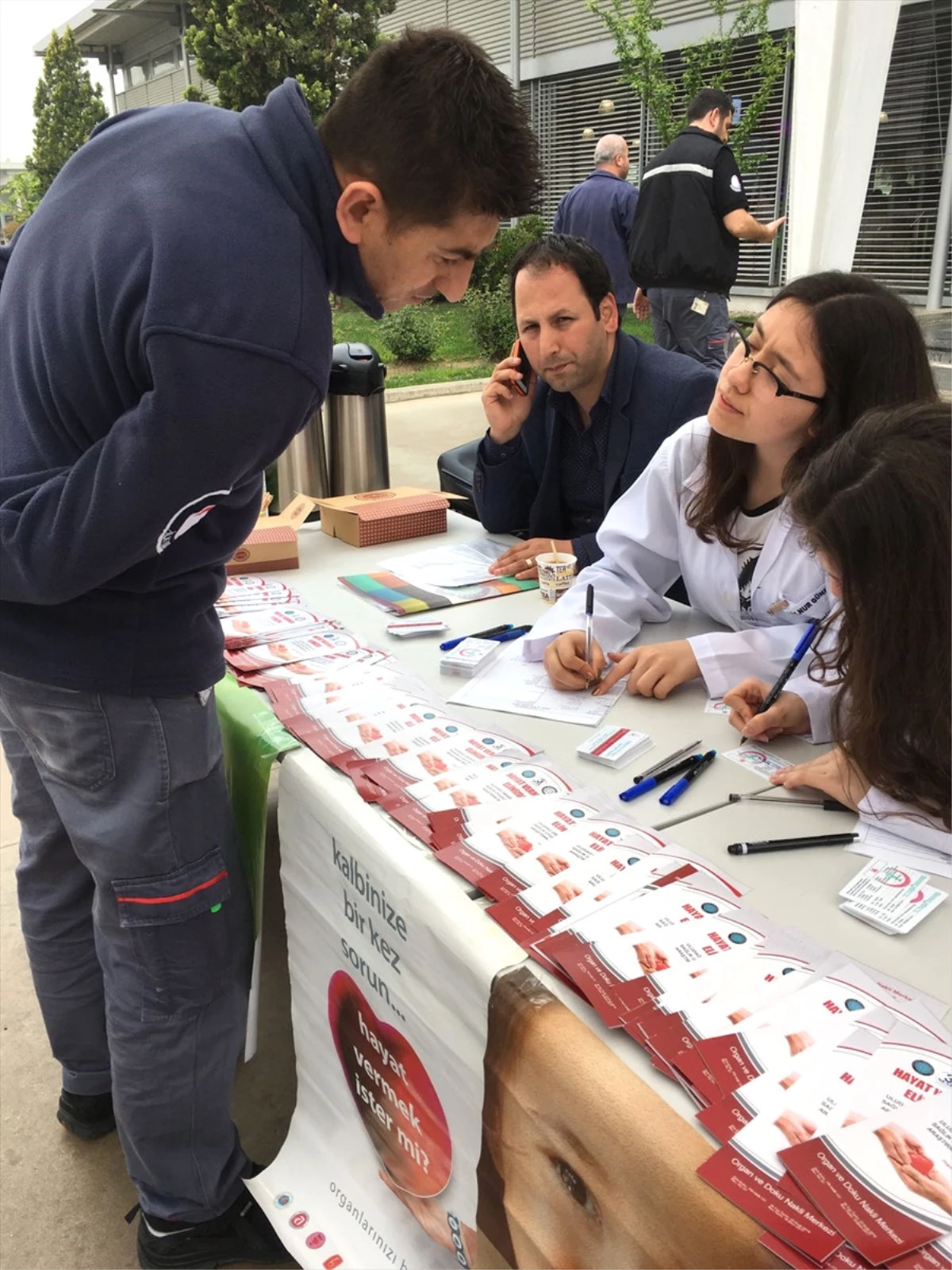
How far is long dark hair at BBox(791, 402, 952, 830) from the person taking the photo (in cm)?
103

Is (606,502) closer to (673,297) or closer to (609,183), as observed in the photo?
(673,297)

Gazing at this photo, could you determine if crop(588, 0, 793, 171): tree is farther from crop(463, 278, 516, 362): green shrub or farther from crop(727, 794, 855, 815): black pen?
crop(727, 794, 855, 815): black pen

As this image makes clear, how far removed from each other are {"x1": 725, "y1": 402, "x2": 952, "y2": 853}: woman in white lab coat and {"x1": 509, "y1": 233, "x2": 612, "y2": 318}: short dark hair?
1203 millimetres

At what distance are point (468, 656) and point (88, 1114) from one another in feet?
3.56

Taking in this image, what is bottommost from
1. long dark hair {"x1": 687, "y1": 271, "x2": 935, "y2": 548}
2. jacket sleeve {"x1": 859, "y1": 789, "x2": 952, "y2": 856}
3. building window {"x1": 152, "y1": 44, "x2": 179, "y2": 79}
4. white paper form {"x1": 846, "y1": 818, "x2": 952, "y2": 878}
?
white paper form {"x1": 846, "y1": 818, "x2": 952, "y2": 878}

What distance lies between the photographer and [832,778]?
3.84ft

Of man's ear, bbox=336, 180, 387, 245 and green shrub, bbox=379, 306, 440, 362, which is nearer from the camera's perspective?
man's ear, bbox=336, 180, 387, 245

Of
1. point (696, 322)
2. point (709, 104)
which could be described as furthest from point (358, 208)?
point (709, 104)

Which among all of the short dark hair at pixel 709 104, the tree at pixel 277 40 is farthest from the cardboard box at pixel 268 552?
the tree at pixel 277 40

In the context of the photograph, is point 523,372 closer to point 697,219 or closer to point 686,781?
point 686,781

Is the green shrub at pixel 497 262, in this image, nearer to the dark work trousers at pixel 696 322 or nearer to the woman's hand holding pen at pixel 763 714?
the dark work trousers at pixel 696 322

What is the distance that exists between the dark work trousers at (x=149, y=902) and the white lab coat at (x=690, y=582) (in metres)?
0.63

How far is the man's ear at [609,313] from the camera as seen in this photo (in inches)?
88.4

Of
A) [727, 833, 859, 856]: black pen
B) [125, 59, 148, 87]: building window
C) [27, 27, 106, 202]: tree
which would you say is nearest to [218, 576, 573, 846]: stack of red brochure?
[727, 833, 859, 856]: black pen
